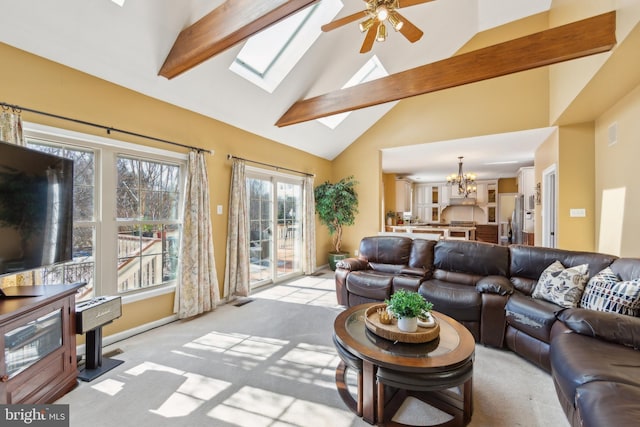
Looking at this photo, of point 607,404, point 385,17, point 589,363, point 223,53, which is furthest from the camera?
point 223,53

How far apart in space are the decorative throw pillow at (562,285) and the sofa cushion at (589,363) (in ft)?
1.98

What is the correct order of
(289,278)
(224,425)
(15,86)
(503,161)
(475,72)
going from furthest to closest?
(503,161)
(289,278)
(475,72)
(15,86)
(224,425)

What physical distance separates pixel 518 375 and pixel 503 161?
256 inches

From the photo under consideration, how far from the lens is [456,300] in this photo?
9.25 ft

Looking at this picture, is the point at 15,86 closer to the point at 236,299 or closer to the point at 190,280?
the point at 190,280

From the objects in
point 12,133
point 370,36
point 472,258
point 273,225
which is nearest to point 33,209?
point 12,133

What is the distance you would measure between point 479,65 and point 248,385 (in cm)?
423

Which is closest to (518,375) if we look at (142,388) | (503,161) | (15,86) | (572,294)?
(572,294)

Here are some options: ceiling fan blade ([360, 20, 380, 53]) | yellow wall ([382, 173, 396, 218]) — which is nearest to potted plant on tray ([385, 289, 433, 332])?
ceiling fan blade ([360, 20, 380, 53])

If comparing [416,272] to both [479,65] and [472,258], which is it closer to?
[472,258]

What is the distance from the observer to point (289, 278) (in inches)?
216

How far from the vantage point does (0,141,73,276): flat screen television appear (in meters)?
1.79

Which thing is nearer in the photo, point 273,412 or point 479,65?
point 273,412

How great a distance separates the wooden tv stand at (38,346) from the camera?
5.27 ft
